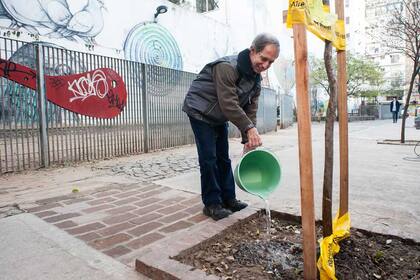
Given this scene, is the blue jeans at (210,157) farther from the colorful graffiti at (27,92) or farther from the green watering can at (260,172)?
the colorful graffiti at (27,92)

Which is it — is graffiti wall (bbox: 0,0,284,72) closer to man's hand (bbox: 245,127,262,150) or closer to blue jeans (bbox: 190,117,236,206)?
blue jeans (bbox: 190,117,236,206)

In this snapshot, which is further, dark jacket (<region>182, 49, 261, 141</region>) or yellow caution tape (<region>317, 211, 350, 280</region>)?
dark jacket (<region>182, 49, 261, 141</region>)

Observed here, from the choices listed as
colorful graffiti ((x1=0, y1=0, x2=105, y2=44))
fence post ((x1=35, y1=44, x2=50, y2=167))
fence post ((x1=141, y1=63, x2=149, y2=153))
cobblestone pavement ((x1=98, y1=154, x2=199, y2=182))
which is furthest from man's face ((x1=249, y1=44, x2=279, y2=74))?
colorful graffiti ((x1=0, y1=0, x2=105, y2=44))

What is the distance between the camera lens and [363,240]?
2600 millimetres

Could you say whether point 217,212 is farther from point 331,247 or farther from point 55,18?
point 55,18

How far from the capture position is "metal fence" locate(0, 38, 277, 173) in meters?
5.75

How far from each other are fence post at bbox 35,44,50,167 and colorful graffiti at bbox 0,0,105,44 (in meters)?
5.81

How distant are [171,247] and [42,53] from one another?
5285 mm

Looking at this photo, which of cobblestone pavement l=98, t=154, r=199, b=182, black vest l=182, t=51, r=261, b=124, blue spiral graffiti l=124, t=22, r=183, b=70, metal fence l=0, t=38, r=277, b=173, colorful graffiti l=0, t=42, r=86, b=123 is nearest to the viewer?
black vest l=182, t=51, r=261, b=124

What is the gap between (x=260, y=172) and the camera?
10.2 ft

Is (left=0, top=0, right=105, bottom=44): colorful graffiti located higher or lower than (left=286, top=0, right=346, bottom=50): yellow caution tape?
higher

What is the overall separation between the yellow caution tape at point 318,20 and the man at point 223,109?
47cm

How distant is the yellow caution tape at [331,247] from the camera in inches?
77.8

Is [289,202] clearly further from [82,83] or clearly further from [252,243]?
[82,83]
